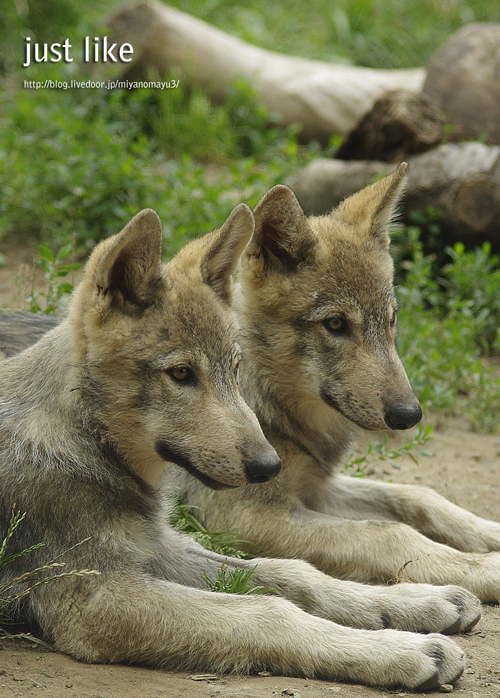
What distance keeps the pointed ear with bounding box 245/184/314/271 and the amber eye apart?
0.42 m

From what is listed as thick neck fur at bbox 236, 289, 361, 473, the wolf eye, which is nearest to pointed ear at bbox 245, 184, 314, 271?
thick neck fur at bbox 236, 289, 361, 473

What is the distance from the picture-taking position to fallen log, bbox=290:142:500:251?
8672mm

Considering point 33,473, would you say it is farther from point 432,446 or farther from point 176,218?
point 176,218

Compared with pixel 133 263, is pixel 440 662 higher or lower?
lower

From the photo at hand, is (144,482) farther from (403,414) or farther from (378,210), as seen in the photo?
(378,210)

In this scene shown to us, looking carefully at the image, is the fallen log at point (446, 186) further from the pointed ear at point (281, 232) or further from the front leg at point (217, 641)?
the front leg at point (217, 641)

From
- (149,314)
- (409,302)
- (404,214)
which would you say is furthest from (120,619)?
(404,214)

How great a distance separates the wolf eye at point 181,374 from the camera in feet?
12.3

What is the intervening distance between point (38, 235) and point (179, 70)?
161 inches

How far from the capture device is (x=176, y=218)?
29.1 ft

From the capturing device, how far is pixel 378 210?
5.25 meters

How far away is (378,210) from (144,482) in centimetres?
244

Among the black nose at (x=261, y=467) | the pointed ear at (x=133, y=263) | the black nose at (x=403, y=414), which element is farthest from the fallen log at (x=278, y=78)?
the black nose at (x=261, y=467)

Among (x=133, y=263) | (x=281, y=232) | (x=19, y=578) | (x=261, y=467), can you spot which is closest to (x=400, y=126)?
(x=281, y=232)
